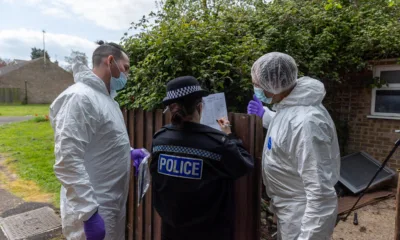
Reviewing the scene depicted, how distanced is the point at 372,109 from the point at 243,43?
4367 mm

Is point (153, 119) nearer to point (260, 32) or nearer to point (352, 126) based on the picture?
point (260, 32)

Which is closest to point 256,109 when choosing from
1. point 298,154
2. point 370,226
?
point 298,154

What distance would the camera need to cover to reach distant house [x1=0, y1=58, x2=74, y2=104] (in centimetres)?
3394

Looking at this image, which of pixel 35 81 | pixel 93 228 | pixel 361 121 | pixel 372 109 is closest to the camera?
pixel 93 228

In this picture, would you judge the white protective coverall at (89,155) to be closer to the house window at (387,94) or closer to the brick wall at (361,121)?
the brick wall at (361,121)

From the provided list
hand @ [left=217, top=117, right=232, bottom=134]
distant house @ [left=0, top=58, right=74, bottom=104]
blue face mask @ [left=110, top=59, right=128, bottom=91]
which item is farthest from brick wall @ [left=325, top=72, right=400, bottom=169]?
distant house @ [left=0, top=58, right=74, bottom=104]

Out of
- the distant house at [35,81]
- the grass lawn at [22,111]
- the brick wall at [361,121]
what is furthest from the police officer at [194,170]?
the distant house at [35,81]

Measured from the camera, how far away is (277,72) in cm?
176

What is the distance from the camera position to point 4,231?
3734 mm

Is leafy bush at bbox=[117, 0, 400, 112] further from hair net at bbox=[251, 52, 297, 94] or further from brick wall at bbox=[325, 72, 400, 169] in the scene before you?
hair net at bbox=[251, 52, 297, 94]

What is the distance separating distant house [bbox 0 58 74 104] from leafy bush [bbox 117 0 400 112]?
3273 centimetres

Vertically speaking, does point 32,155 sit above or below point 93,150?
below

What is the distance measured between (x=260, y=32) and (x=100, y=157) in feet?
12.5

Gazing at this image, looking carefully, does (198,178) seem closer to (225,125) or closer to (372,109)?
(225,125)
